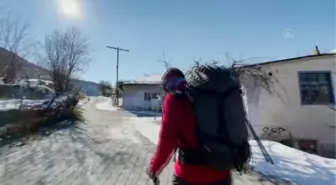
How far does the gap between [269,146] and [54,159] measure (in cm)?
524

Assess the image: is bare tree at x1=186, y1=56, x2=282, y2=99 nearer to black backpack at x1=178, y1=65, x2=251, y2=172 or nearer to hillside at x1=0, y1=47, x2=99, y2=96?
black backpack at x1=178, y1=65, x2=251, y2=172

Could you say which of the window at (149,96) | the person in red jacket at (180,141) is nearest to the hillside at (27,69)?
the window at (149,96)

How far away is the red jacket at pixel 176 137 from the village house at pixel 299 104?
9115 mm

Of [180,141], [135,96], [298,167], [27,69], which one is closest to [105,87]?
[135,96]

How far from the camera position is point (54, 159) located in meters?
7.05

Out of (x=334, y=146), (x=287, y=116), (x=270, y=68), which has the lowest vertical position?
(x=334, y=146)

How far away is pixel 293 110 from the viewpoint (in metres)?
10.8

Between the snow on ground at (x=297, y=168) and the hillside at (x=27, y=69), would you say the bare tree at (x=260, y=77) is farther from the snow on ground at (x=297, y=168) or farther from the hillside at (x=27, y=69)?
the hillside at (x=27, y=69)

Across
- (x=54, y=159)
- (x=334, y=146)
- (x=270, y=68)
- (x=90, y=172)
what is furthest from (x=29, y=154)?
(x=334, y=146)

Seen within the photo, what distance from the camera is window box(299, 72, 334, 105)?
10.9m

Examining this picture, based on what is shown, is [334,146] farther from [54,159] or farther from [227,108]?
[227,108]

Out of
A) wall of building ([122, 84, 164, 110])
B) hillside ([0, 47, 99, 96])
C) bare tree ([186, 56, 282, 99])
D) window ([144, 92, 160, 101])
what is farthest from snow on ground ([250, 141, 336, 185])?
wall of building ([122, 84, 164, 110])

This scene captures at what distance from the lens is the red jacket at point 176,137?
6.52ft

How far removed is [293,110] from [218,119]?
9.73 meters
